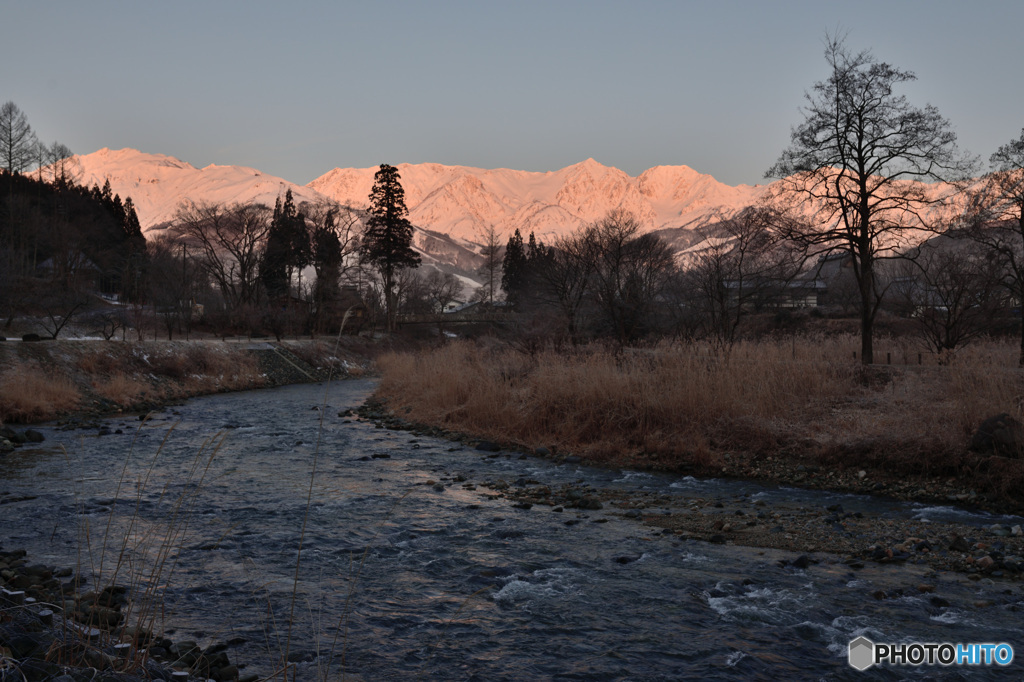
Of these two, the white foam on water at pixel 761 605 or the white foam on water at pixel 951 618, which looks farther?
the white foam on water at pixel 761 605

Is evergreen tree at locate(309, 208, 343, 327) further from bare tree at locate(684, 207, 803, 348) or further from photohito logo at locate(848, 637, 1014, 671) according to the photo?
photohito logo at locate(848, 637, 1014, 671)

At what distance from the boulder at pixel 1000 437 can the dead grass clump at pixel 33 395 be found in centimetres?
2382

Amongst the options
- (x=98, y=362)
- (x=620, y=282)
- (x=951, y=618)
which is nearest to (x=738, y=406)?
(x=951, y=618)

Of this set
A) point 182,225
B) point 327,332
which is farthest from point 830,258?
point 182,225

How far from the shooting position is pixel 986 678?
5379 millimetres

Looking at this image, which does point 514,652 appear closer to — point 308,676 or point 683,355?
point 308,676

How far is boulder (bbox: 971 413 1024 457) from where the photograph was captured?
1076cm

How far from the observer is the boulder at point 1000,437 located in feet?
35.3

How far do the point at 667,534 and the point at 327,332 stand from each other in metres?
52.3

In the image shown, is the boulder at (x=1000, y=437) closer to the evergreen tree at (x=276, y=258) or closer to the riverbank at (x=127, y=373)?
the riverbank at (x=127, y=373)

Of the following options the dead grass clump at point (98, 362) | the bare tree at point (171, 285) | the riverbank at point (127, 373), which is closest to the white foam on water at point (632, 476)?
the riverbank at point (127, 373)

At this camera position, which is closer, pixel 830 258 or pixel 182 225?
pixel 830 258

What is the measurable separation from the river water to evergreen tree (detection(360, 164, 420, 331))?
52.1 m

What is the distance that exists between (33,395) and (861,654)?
23877 millimetres
